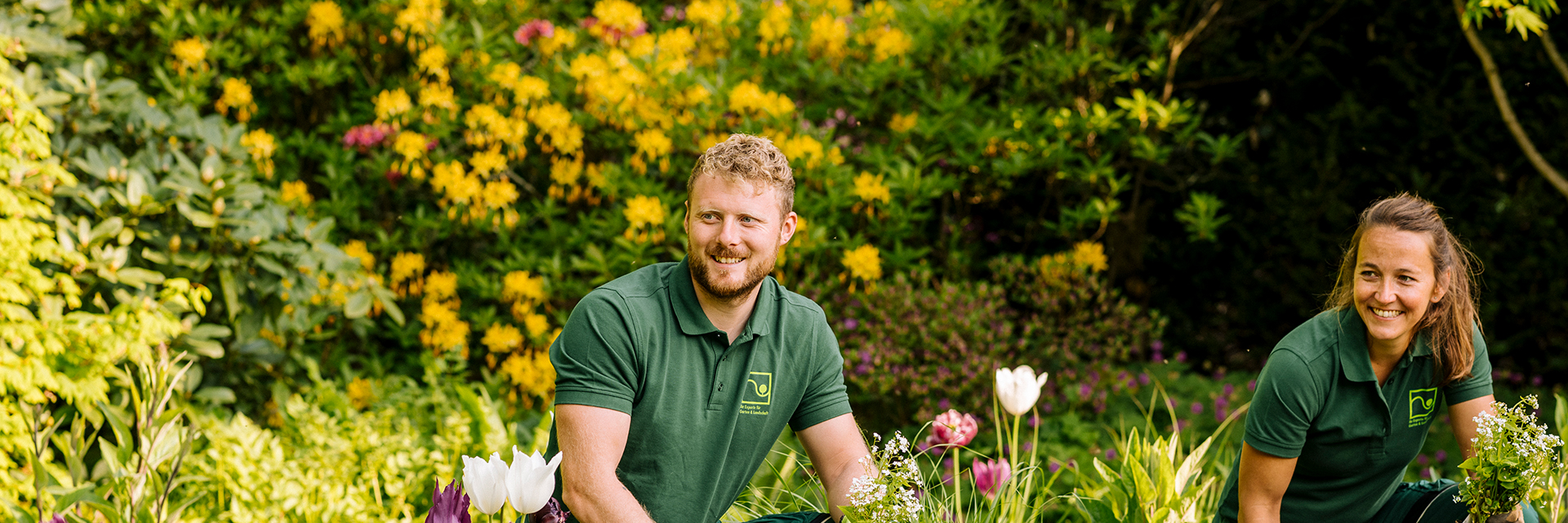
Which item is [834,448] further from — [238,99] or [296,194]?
[238,99]

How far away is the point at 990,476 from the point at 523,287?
215cm

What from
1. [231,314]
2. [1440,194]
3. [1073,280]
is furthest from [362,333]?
[1440,194]

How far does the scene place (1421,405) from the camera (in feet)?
6.81

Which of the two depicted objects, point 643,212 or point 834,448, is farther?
point 643,212

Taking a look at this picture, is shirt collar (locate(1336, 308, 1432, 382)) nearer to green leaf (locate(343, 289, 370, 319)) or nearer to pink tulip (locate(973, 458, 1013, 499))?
pink tulip (locate(973, 458, 1013, 499))

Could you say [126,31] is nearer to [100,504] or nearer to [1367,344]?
[100,504]

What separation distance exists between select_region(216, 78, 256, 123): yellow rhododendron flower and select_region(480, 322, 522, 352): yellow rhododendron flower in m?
1.42

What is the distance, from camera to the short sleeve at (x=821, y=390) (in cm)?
213

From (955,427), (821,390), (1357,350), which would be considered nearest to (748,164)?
(821,390)

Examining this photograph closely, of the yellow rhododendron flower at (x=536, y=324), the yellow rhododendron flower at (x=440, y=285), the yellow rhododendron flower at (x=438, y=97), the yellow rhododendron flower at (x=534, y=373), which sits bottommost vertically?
the yellow rhododendron flower at (x=534, y=373)

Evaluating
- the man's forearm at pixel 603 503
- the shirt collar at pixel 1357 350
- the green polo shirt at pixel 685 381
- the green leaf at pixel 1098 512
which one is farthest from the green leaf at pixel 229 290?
the shirt collar at pixel 1357 350

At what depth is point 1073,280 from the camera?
4.45m

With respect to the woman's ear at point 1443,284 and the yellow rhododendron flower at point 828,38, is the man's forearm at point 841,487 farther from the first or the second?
the yellow rhododendron flower at point 828,38

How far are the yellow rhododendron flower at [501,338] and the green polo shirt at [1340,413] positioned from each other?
2.68m
